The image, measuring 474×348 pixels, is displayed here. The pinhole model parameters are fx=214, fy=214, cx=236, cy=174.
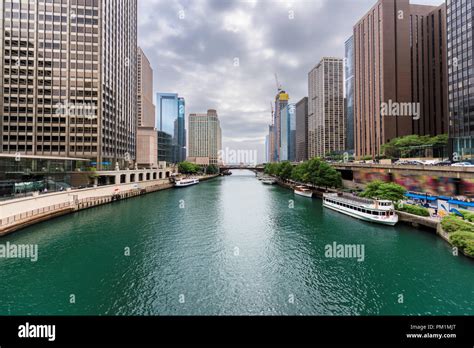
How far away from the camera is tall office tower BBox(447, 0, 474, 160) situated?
66.8 metres

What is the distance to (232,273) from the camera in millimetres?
19734

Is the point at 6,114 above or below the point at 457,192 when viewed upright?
above

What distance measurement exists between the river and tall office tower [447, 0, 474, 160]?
2393 inches

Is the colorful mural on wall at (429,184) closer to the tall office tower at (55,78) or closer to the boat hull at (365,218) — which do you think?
the boat hull at (365,218)

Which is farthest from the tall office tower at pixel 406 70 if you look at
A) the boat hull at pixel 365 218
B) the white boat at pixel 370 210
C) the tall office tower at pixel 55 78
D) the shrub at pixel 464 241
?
the tall office tower at pixel 55 78

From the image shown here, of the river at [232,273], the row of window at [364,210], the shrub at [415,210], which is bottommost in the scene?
the river at [232,273]

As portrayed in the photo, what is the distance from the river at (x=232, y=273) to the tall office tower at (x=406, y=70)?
347ft

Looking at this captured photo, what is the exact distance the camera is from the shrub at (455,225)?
24.1 meters

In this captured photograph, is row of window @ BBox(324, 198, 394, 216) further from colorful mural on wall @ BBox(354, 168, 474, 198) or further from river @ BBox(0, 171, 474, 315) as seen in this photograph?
colorful mural on wall @ BBox(354, 168, 474, 198)

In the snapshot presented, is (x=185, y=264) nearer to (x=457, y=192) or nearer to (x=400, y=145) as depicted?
(x=457, y=192)
